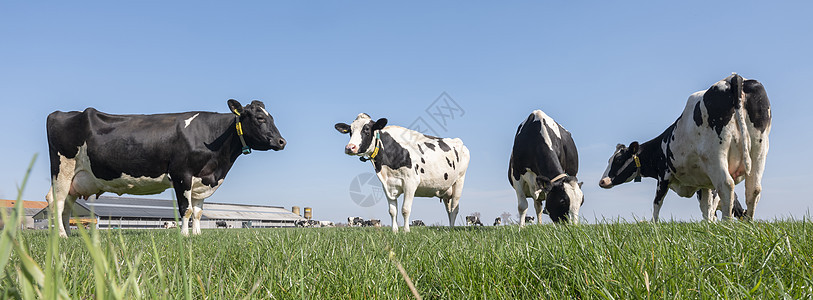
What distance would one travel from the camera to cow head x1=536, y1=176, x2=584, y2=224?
8.29m

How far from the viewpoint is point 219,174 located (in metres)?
9.79

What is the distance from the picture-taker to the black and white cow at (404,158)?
31.4ft

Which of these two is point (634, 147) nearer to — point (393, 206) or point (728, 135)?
point (728, 135)

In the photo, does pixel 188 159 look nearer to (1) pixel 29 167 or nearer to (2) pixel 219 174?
(2) pixel 219 174

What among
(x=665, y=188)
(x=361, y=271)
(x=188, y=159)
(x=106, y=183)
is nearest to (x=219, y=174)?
(x=188, y=159)

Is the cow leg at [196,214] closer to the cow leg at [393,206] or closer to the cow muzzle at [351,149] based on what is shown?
the cow muzzle at [351,149]

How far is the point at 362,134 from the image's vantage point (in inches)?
374

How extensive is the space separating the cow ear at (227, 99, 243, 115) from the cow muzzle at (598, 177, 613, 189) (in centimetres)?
821

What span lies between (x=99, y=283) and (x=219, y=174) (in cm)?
972

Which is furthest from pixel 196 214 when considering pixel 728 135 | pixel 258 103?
pixel 728 135

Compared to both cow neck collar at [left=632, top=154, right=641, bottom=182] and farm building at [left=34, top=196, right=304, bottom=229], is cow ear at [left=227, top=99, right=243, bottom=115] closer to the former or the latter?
cow neck collar at [left=632, top=154, right=641, bottom=182]

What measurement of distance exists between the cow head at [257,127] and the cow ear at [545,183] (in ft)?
16.8

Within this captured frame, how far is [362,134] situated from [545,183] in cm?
350

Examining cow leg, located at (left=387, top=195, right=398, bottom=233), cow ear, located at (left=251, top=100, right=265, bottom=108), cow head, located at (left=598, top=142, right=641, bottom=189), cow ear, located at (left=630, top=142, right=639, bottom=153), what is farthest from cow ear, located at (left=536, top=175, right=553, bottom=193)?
cow ear, located at (left=251, top=100, right=265, bottom=108)
